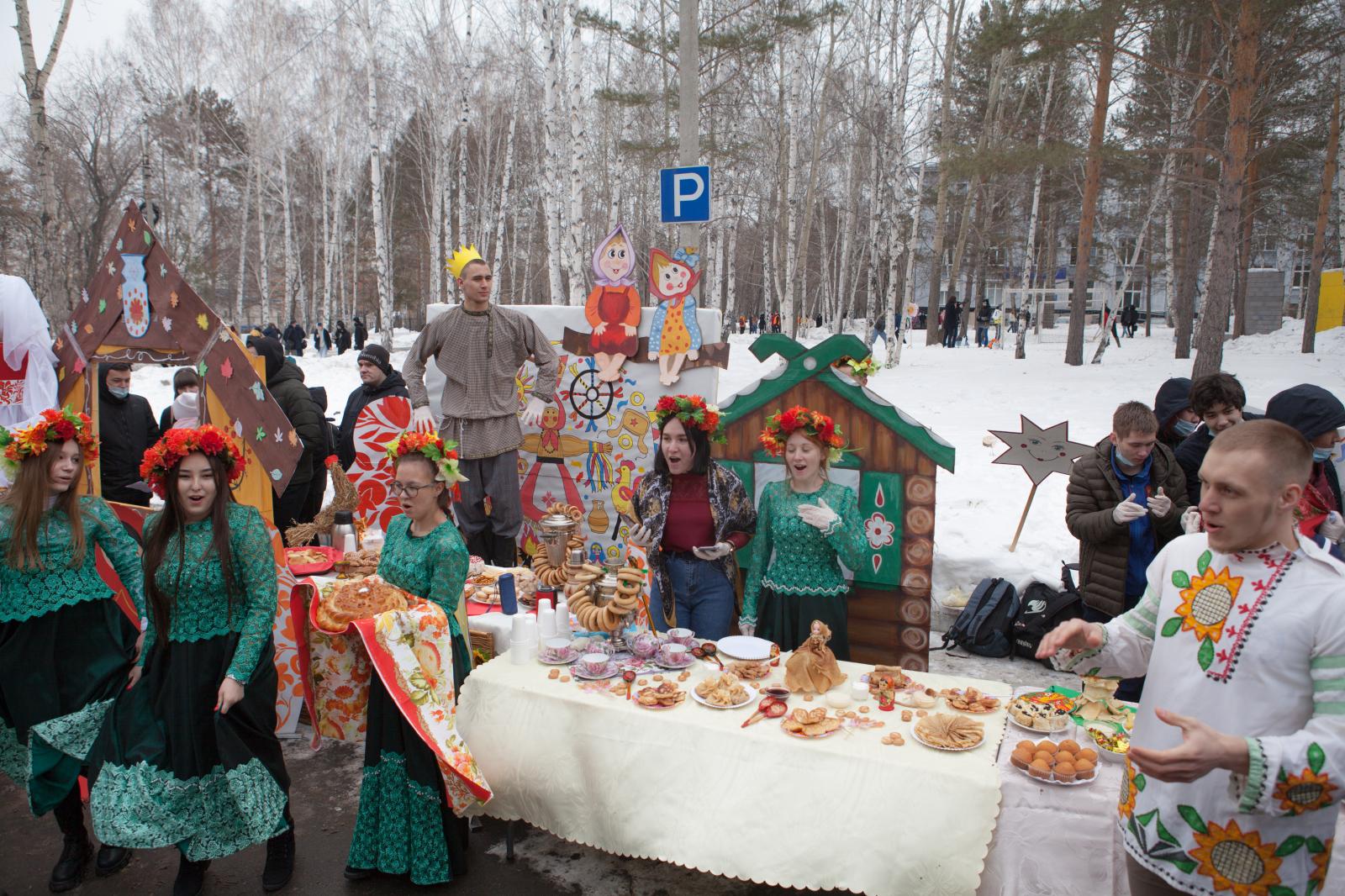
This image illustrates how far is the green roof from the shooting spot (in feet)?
15.1

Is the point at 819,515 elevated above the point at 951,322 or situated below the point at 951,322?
below

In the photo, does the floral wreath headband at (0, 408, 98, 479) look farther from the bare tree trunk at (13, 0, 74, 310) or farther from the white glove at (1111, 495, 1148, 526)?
the bare tree trunk at (13, 0, 74, 310)

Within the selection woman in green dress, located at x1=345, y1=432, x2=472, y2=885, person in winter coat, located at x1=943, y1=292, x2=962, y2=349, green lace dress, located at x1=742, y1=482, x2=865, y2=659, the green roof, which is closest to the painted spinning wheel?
the green roof

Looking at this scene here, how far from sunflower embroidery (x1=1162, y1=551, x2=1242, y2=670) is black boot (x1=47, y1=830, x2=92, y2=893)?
3.89 metres

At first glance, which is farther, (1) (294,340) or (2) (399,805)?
(1) (294,340)

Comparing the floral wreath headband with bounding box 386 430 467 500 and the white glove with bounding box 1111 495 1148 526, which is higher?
the floral wreath headband with bounding box 386 430 467 500

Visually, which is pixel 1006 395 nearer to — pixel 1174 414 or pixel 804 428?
pixel 1174 414

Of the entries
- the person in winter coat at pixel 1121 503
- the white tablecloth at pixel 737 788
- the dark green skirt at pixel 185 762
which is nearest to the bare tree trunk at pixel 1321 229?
the person in winter coat at pixel 1121 503

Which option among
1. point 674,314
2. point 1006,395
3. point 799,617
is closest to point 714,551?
point 799,617

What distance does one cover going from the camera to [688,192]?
6027 millimetres

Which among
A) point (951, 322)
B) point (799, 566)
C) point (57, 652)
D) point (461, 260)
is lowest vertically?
point (57, 652)

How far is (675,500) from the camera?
411 cm

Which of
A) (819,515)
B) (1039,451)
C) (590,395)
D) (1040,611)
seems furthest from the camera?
(590,395)

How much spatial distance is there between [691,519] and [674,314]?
234 centimetres
